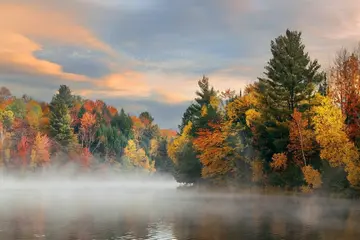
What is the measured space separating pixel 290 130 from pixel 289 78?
9.31m

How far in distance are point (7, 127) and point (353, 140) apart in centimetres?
10697

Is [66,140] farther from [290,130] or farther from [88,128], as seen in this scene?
[290,130]

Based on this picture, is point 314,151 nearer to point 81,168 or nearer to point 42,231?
point 42,231

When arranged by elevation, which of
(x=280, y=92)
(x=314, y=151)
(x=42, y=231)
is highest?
(x=280, y=92)

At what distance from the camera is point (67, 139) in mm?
145875

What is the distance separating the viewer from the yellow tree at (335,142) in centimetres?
5517

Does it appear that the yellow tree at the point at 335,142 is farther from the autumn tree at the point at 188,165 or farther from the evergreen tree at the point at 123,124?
the evergreen tree at the point at 123,124

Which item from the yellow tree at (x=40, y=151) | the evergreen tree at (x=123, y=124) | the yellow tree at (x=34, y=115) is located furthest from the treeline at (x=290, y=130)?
the evergreen tree at (x=123, y=124)

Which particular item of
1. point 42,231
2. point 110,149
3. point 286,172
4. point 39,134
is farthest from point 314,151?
point 110,149

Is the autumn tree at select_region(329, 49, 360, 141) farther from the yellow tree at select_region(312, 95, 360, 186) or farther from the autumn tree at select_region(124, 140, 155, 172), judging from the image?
the autumn tree at select_region(124, 140, 155, 172)

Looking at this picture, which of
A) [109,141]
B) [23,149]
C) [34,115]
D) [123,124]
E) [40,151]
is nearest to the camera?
[40,151]

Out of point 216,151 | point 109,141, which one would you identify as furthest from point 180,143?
point 109,141

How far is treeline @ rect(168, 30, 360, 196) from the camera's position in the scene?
59844 millimetres

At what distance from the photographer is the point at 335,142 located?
58.8m
